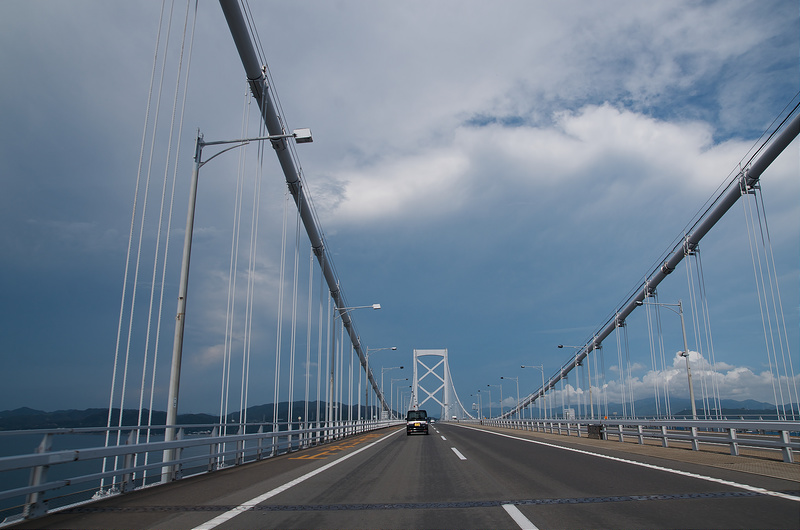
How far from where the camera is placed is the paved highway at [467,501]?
18.5ft

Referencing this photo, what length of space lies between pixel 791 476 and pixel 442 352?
4718 inches

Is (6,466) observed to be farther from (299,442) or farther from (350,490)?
(299,442)

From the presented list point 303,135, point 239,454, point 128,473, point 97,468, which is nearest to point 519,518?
point 128,473

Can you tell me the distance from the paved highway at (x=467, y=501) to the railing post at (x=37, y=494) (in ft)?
0.60

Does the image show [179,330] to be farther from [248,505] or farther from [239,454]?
[248,505]

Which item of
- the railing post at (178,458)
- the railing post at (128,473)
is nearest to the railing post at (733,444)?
the railing post at (178,458)

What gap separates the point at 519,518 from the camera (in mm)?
5738

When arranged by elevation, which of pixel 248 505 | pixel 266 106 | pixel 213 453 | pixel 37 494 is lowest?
pixel 248 505

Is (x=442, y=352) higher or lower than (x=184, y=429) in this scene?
higher

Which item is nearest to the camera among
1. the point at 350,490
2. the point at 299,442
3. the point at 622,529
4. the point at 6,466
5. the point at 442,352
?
the point at 622,529

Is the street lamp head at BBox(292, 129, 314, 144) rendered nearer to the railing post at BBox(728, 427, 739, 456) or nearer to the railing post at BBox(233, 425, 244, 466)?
the railing post at BBox(233, 425, 244, 466)

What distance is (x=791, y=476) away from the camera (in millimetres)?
8578

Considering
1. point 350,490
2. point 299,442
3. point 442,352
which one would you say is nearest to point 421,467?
point 350,490

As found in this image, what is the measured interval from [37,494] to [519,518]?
581 centimetres
